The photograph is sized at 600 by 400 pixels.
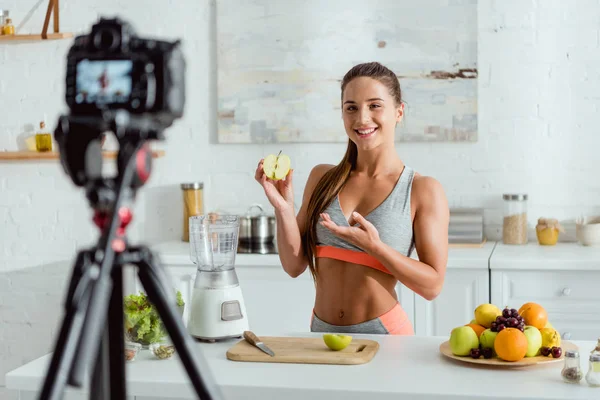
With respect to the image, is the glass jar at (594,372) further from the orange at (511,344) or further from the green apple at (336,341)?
the green apple at (336,341)

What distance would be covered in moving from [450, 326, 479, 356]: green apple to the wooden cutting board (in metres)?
0.19

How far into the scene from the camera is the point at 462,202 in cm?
362

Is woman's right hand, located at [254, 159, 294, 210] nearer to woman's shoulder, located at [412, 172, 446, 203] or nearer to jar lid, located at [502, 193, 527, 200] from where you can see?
woman's shoulder, located at [412, 172, 446, 203]

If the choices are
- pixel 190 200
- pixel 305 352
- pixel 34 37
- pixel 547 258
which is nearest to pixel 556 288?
pixel 547 258

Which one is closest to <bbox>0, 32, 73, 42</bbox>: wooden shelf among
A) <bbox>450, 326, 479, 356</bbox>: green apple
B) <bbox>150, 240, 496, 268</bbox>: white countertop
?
<bbox>150, 240, 496, 268</bbox>: white countertop

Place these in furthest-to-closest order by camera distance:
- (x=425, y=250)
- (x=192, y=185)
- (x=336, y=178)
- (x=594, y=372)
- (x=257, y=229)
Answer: (x=192, y=185)
(x=257, y=229)
(x=336, y=178)
(x=425, y=250)
(x=594, y=372)

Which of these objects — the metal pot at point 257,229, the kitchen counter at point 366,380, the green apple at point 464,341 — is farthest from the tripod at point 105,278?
the metal pot at point 257,229

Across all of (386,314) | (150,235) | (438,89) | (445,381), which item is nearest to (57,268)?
(150,235)

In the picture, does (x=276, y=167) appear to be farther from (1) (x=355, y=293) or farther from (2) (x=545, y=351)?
(2) (x=545, y=351)

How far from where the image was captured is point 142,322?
1.92 metres

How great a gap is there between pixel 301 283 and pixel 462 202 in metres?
0.87

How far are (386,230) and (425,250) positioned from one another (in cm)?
12

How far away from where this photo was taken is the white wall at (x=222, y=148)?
353 cm

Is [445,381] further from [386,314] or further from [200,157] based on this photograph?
[200,157]
